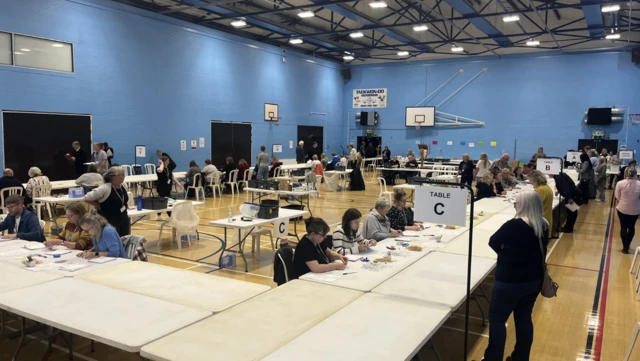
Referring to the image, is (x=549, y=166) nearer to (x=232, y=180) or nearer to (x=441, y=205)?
(x=441, y=205)

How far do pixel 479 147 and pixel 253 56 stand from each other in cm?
1107

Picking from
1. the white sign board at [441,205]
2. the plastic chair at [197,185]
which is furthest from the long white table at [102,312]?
the plastic chair at [197,185]

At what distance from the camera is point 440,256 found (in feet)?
15.6

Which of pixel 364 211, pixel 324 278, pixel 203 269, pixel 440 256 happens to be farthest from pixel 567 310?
pixel 364 211

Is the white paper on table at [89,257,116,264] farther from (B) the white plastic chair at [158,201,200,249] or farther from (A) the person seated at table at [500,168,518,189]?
(A) the person seated at table at [500,168,518,189]

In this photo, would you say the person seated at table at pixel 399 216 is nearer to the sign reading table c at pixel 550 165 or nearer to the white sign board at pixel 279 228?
the white sign board at pixel 279 228

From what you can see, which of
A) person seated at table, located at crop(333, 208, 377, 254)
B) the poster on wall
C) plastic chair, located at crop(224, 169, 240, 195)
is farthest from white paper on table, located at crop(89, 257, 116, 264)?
the poster on wall

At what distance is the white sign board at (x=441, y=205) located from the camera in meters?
3.52

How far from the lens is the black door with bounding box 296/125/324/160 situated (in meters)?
22.2

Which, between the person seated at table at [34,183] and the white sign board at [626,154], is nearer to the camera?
the person seated at table at [34,183]

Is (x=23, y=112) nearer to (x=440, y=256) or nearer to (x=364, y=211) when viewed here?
(x=364, y=211)

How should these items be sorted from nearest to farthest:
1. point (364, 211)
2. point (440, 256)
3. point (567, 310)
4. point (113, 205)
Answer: point (440, 256) → point (567, 310) → point (113, 205) → point (364, 211)

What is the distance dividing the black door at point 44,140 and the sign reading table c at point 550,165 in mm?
11586

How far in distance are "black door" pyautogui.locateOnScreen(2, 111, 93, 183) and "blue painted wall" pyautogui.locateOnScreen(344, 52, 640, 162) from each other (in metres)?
15.1
